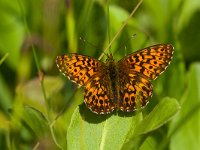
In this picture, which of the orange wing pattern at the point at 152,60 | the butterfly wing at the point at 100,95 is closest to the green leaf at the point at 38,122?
the butterfly wing at the point at 100,95

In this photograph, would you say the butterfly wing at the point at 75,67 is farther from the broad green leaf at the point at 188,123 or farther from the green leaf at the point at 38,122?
the broad green leaf at the point at 188,123

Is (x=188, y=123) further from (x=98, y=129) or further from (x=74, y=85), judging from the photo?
(x=74, y=85)

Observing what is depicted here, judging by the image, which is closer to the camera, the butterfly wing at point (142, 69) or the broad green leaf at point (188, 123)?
the butterfly wing at point (142, 69)

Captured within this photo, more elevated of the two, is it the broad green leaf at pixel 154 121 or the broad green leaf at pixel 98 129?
the broad green leaf at pixel 154 121

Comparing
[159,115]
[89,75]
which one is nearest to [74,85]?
[89,75]

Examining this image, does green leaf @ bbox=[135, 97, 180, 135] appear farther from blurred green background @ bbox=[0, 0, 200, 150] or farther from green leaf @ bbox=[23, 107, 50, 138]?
green leaf @ bbox=[23, 107, 50, 138]

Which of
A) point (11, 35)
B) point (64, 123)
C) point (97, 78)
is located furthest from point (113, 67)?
point (11, 35)
